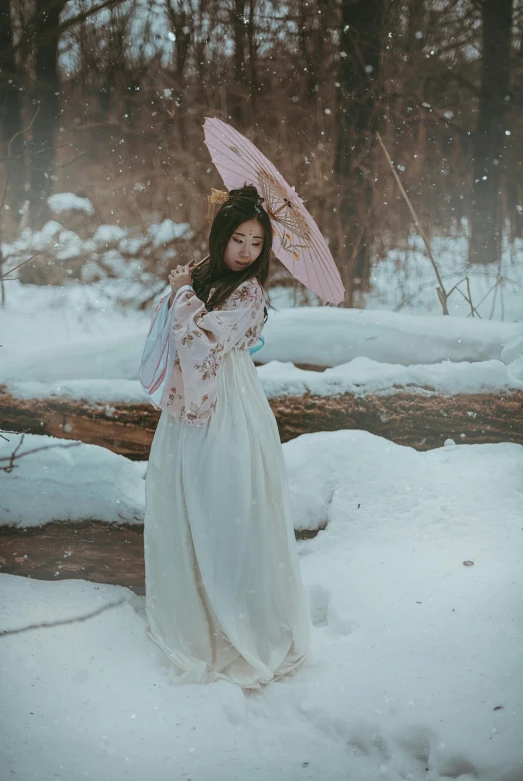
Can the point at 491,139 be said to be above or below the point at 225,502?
above

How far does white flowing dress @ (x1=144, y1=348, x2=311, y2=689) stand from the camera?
1762 mm

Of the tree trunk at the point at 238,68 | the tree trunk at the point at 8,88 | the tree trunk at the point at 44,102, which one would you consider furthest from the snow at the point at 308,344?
the tree trunk at the point at 238,68

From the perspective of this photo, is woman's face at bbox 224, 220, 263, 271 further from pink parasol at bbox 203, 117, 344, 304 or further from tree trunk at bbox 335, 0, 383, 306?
tree trunk at bbox 335, 0, 383, 306

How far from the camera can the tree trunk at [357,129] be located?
2850 mm

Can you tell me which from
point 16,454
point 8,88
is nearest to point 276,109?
point 8,88

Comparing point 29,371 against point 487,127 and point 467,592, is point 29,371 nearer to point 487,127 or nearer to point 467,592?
point 467,592

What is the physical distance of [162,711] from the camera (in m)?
1.66

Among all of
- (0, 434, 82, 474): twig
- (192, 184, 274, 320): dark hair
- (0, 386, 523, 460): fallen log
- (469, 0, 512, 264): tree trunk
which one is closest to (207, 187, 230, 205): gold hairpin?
(192, 184, 274, 320): dark hair

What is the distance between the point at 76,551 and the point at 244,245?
4.89 feet

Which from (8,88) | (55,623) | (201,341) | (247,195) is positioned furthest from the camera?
(8,88)

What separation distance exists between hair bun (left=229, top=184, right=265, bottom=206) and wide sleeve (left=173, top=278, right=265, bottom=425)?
0.21 m

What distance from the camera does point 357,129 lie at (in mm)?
2908

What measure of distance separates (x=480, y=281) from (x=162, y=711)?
2.15m

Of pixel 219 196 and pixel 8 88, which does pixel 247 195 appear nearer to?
pixel 219 196
